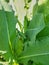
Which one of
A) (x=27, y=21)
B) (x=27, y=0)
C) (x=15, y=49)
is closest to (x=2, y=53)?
(x=15, y=49)

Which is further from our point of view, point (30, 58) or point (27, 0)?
point (27, 0)

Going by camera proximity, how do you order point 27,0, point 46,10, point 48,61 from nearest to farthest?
1. point 48,61
2. point 46,10
3. point 27,0

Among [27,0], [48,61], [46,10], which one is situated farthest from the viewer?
[27,0]

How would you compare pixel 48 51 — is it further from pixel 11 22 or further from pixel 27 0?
pixel 27 0

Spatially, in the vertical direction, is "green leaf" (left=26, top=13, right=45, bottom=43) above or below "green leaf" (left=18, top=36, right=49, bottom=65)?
above

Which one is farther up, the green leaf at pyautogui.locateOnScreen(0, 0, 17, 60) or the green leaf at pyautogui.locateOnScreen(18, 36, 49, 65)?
the green leaf at pyautogui.locateOnScreen(0, 0, 17, 60)

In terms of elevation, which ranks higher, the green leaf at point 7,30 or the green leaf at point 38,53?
the green leaf at point 7,30

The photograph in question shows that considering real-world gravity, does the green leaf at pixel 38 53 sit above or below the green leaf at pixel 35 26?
below

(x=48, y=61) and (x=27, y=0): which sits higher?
(x=27, y=0)
